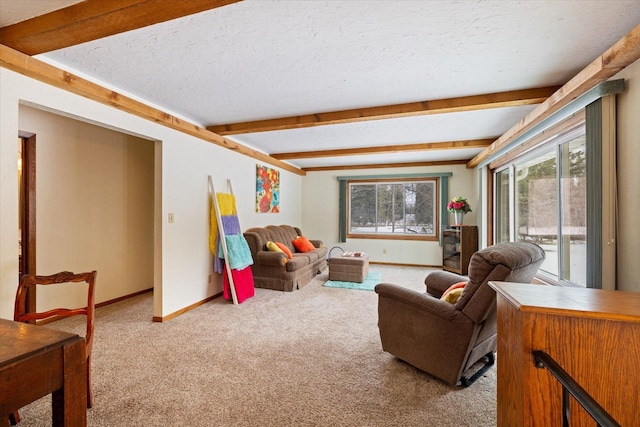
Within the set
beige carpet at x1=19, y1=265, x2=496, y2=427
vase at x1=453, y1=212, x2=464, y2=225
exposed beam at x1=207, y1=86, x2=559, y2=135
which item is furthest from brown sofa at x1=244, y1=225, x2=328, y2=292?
vase at x1=453, y1=212, x2=464, y2=225

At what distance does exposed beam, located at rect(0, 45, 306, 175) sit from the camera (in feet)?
6.12

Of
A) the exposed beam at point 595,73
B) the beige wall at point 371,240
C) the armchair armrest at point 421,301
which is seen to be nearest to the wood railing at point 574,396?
the armchair armrest at point 421,301

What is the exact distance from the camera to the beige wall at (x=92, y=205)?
3070mm

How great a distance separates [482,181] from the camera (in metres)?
5.11

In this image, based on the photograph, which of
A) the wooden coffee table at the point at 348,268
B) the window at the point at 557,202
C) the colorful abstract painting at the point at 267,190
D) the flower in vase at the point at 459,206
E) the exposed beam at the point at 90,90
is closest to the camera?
→ the exposed beam at the point at 90,90

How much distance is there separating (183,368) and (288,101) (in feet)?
8.55

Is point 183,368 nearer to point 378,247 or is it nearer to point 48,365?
point 48,365

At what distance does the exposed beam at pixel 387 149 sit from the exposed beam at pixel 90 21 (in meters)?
3.89

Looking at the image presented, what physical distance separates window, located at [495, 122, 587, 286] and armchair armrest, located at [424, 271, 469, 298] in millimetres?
1029

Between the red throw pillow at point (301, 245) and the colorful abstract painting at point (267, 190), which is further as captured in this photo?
the red throw pillow at point (301, 245)

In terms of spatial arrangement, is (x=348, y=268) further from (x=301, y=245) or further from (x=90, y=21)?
(x=90, y=21)

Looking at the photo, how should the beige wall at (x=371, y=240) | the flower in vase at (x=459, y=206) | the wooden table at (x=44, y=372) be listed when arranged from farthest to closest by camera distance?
1. the beige wall at (x=371, y=240)
2. the flower in vase at (x=459, y=206)
3. the wooden table at (x=44, y=372)

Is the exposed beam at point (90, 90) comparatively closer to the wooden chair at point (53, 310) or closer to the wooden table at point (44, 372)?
the wooden chair at point (53, 310)

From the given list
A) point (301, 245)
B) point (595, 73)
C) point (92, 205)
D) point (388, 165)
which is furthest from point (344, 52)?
point (388, 165)
